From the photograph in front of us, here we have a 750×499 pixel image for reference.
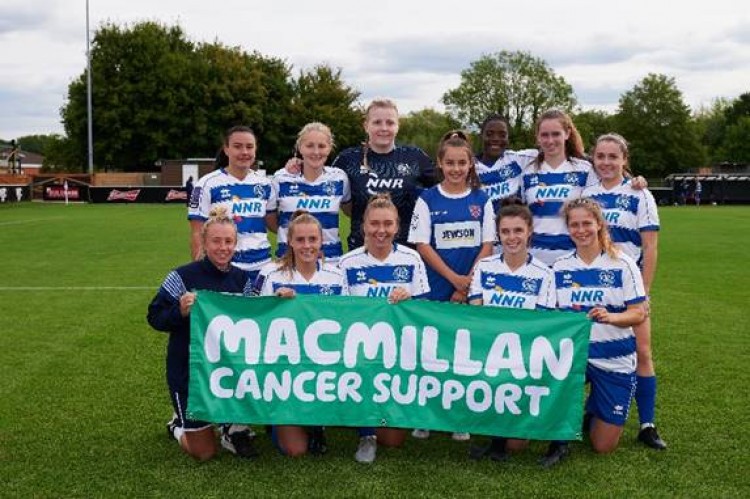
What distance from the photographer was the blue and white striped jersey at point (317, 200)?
5535mm

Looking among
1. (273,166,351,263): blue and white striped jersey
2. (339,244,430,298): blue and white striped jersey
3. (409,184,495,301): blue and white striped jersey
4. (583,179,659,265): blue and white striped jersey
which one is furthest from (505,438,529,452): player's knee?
(273,166,351,263): blue and white striped jersey

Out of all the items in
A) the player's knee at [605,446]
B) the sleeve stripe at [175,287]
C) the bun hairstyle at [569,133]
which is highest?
the bun hairstyle at [569,133]

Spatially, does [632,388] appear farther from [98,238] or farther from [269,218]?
[98,238]

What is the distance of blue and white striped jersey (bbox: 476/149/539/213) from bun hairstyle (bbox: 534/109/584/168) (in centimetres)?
18

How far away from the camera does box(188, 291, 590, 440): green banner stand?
Result: 4598 millimetres

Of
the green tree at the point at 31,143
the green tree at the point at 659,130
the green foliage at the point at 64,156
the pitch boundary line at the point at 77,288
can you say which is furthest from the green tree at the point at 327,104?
the green tree at the point at 31,143

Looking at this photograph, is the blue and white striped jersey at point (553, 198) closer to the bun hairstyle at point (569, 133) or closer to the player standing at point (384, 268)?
the bun hairstyle at point (569, 133)

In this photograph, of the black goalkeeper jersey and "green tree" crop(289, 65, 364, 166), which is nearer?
the black goalkeeper jersey

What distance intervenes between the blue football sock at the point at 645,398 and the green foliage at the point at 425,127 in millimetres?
67639

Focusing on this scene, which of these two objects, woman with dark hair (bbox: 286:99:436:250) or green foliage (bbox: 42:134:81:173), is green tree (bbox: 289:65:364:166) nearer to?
green foliage (bbox: 42:134:81:173)

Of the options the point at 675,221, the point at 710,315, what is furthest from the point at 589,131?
the point at 710,315

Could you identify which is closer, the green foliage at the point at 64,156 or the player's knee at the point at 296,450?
the player's knee at the point at 296,450

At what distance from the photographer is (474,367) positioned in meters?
4.63

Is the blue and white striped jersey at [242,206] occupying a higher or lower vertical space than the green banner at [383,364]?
higher
